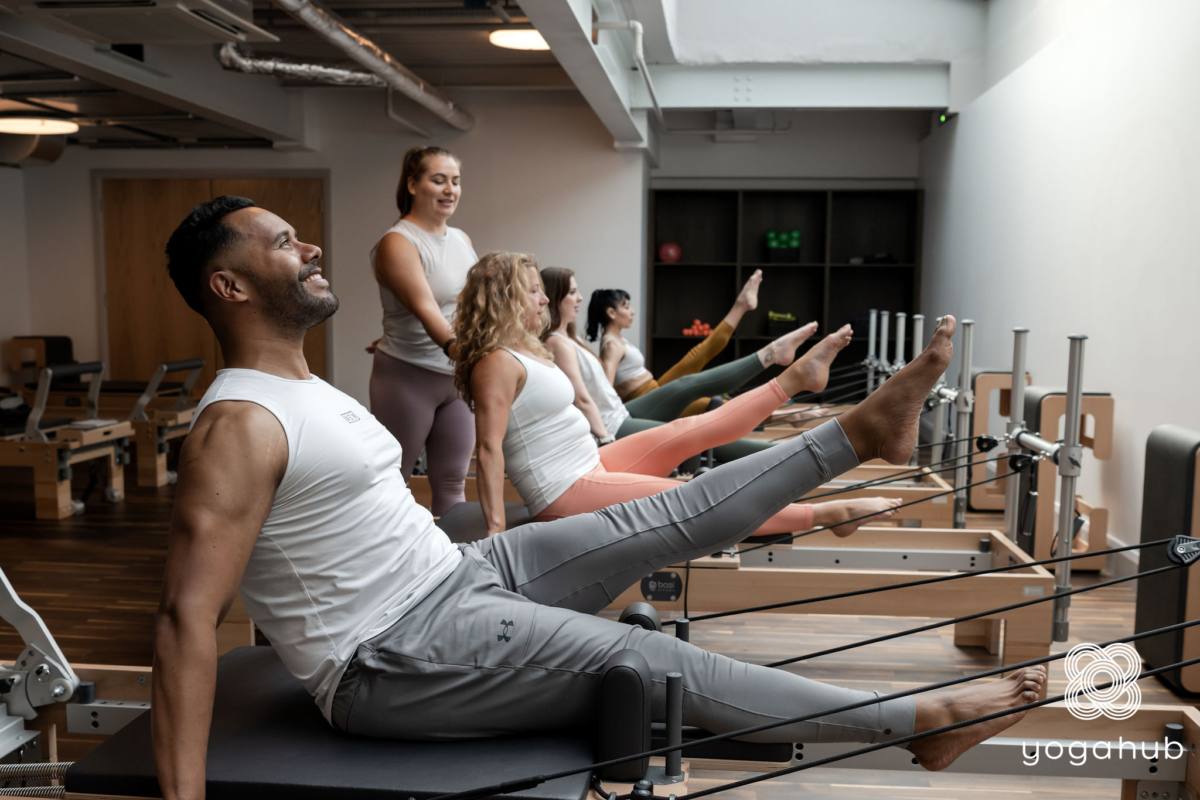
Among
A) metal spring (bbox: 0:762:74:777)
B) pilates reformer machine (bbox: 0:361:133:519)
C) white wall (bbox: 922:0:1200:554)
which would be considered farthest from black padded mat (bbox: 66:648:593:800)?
pilates reformer machine (bbox: 0:361:133:519)

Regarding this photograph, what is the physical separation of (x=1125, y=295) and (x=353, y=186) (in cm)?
480

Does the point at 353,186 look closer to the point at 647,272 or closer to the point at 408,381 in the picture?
the point at 647,272

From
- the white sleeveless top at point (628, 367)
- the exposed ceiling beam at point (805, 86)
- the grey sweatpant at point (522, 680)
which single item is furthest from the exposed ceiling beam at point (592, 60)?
the grey sweatpant at point (522, 680)

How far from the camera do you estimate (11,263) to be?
6770mm

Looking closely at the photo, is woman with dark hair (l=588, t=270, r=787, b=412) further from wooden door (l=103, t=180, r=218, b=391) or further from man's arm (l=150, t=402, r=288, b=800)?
wooden door (l=103, t=180, r=218, b=391)

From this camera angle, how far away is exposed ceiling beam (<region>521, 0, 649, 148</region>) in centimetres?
313

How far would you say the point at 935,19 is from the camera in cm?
565

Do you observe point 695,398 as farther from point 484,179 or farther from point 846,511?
point 484,179

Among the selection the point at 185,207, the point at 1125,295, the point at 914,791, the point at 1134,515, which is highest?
the point at 185,207

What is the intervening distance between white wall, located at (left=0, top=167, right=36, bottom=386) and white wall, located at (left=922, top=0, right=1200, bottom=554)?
648 cm

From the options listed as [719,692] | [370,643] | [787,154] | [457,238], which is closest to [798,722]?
[719,692]

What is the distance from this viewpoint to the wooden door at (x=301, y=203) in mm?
6547

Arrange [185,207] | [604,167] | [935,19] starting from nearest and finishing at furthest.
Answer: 1. [935,19]
2. [604,167]
3. [185,207]

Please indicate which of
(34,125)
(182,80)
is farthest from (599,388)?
(34,125)
